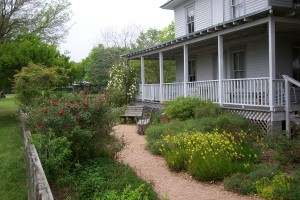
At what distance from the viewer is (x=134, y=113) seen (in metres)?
17.5

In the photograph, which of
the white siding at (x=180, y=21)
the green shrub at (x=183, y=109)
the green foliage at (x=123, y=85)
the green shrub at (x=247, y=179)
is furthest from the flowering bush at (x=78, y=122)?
the white siding at (x=180, y=21)

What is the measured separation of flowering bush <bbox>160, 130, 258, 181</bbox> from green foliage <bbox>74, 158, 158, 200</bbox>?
155 cm

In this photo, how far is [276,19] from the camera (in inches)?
405

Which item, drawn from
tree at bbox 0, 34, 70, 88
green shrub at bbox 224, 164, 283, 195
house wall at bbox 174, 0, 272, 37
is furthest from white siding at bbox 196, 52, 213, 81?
green shrub at bbox 224, 164, 283, 195

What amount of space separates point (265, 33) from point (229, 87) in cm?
318

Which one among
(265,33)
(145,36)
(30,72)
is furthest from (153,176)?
(145,36)

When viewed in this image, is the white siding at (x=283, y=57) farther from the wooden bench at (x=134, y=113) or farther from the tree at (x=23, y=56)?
the tree at (x=23, y=56)

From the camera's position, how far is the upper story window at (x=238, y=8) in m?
15.4

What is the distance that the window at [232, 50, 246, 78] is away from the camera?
616 inches

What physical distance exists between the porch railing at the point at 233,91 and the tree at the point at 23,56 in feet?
20.8

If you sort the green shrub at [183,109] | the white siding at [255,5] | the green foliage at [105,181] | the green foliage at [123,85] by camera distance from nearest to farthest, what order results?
1. the green foliage at [105,181]
2. the green shrub at [183,109]
3. the white siding at [255,5]
4. the green foliage at [123,85]

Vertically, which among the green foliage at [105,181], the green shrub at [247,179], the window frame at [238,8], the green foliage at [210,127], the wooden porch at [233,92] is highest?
the window frame at [238,8]

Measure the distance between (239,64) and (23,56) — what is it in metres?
12.7

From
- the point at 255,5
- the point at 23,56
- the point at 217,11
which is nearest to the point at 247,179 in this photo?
the point at 255,5
